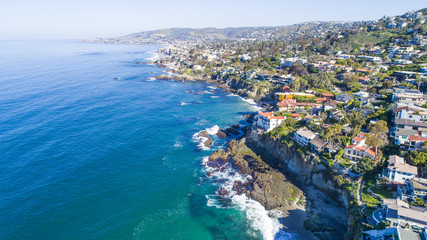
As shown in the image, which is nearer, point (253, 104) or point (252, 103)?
point (253, 104)

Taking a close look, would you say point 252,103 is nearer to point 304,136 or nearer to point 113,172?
point 304,136

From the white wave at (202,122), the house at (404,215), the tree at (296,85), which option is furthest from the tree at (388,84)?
the white wave at (202,122)

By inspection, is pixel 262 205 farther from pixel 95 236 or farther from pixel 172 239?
pixel 95 236

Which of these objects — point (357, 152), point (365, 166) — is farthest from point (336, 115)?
point (365, 166)

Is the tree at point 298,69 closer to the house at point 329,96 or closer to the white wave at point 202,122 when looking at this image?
the house at point 329,96

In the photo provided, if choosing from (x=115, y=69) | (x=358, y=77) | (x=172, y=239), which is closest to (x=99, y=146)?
(x=172, y=239)

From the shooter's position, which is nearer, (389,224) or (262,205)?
(389,224)
